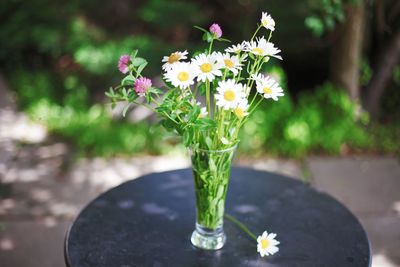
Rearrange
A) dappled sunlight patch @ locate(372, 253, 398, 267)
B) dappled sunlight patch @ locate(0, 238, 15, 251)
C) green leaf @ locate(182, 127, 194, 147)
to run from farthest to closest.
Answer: dappled sunlight patch @ locate(0, 238, 15, 251), dappled sunlight patch @ locate(372, 253, 398, 267), green leaf @ locate(182, 127, 194, 147)

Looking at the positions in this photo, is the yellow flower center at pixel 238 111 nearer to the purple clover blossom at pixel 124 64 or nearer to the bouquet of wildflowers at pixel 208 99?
the bouquet of wildflowers at pixel 208 99

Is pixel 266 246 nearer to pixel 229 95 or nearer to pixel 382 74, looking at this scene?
pixel 229 95

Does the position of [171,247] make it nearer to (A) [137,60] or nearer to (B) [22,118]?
(A) [137,60]

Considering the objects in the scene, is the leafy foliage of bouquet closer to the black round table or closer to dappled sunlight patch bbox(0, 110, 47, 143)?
the black round table

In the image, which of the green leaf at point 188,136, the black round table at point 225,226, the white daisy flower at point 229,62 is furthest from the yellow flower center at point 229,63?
the black round table at point 225,226

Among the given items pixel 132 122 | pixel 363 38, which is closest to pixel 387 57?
pixel 363 38

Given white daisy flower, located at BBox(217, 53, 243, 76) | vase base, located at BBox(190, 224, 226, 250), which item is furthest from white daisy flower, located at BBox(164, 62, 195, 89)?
vase base, located at BBox(190, 224, 226, 250)
